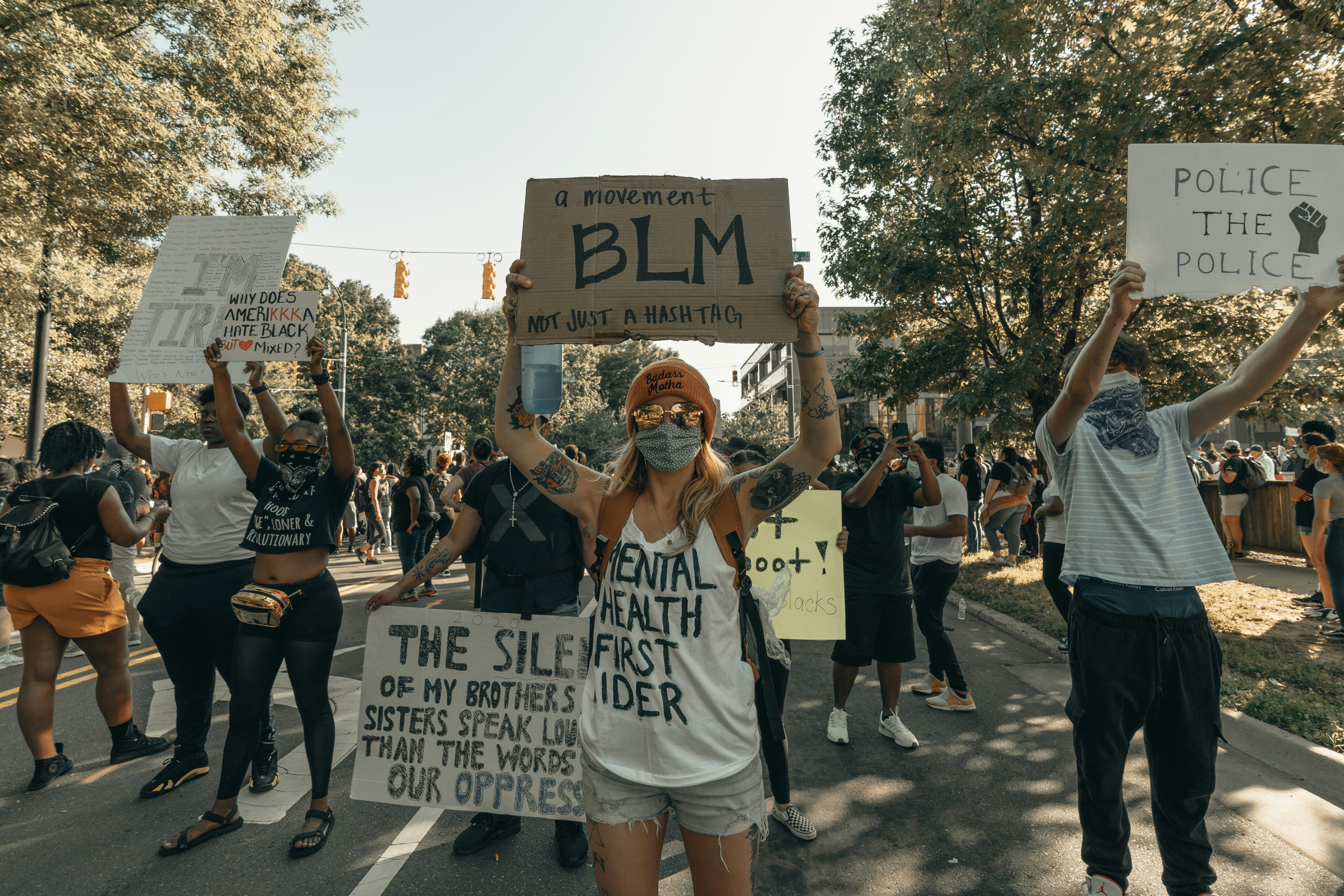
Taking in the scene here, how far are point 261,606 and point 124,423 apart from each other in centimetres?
165

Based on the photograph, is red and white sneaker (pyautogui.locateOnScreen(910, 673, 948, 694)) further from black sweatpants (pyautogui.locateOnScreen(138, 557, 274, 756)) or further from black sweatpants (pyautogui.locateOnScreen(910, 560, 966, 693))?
black sweatpants (pyautogui.locateOnScreen(138, 557, 274, 756))

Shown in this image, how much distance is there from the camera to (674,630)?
211 centimetres

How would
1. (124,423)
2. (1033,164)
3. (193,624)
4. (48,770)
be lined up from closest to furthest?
(193,624)
(124,423)
(48,770)
(1033,164)

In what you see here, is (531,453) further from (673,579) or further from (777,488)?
(777,488)

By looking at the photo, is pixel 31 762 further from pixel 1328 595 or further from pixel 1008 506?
pixel 1008 506

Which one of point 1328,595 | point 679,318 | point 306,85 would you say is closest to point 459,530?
point 679,318

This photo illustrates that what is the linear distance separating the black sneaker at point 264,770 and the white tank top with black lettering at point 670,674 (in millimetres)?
3066

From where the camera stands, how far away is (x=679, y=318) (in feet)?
7.91

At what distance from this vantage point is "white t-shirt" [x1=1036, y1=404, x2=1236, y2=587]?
2752 mm

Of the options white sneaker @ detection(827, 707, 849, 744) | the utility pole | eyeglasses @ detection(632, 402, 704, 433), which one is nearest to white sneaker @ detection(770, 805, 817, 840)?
white sneaker @ detection(827, 707, 849, 744)

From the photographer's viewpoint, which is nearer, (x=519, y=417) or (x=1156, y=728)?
(x=519, y=417)

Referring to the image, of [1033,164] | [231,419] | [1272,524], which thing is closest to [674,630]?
[231,419]

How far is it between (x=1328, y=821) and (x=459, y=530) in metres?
4.72

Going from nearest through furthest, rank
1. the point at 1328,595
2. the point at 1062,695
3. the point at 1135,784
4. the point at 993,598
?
1. the point at 1135,784
2. the point at 1062,695
3. the point at 1328,595
4. the point at 993,598
